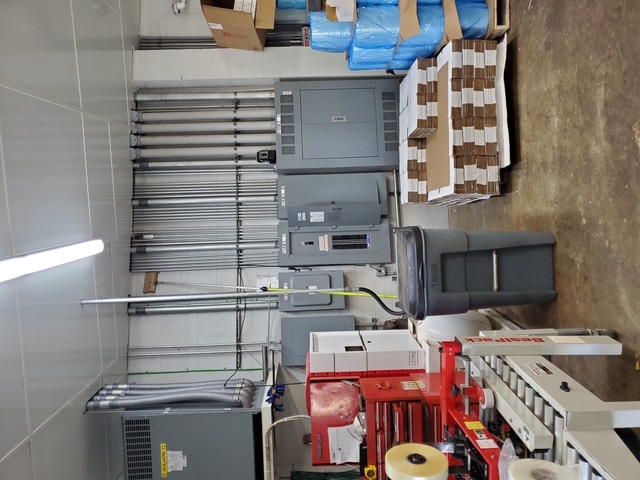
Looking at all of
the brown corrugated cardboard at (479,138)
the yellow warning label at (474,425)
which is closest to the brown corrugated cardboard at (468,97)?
the brown corrugated cardboard at (479,138)

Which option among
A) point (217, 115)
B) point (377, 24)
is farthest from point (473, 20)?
point (217, 115)

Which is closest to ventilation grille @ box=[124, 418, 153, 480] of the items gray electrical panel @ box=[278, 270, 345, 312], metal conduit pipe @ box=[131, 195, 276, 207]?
gray electrical panel @ box=[278, 270, 345, 312]

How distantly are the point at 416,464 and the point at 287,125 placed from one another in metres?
3.20

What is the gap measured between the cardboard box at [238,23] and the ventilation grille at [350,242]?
1.97m

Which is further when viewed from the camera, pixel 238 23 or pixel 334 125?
pixel 334 125

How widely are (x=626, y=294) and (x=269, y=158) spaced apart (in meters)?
3.13

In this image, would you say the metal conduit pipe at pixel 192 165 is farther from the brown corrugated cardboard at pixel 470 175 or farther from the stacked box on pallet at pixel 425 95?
the brown corrugated cardboard at pixel 470 175

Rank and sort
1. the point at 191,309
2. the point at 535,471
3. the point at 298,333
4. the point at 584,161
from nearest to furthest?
the point at 535,471 → the point at 584,161 → the point at 298,333 → the point at 191,309

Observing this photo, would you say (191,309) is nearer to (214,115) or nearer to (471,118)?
(214,115)

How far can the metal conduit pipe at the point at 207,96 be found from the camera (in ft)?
14.3

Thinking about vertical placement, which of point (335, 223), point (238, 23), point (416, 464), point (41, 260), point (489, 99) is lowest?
point (416, 464)

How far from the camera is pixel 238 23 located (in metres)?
3.73

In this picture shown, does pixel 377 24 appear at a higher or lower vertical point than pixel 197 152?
higher

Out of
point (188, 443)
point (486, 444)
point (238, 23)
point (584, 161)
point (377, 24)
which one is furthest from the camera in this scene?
point (238, 23)
